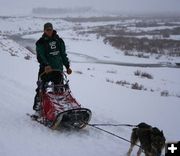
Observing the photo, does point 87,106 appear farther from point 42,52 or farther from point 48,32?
point 48,32

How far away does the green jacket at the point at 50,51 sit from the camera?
7.01 m

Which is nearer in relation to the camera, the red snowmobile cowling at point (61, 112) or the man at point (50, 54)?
the red snowmobile cowling at point (61, 112)

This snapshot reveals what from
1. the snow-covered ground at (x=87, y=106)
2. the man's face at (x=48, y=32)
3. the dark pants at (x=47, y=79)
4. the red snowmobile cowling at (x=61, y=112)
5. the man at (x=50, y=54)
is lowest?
the snow-covered ground at (x=87, y=106)

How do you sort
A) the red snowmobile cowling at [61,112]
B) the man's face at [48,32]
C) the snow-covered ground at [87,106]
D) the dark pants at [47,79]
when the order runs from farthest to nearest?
the dark pants at [47,79]
the man's face at [48,32]
the red snowmobile cowling at [61,112]
the snow-covered ground at [87,106]

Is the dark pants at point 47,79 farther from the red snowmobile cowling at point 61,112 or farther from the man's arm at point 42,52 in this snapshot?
the man's arm at point 42,52

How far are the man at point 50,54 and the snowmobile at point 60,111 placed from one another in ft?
0.59

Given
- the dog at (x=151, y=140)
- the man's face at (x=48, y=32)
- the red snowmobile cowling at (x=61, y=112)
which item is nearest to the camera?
the dog at (x=151, y=140)

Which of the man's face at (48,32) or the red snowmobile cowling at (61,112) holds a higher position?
the man's face at (48,32)

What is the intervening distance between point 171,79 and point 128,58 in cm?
848

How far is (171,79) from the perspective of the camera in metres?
16.4

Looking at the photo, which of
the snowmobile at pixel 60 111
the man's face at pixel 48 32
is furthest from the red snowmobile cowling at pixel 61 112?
the man's face at pixel 48 32

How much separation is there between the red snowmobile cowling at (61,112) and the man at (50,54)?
0.26m

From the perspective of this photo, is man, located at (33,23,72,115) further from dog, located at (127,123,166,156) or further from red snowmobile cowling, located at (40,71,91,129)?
dog, located at (127,123,166,156)

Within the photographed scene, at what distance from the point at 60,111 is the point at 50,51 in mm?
1320
